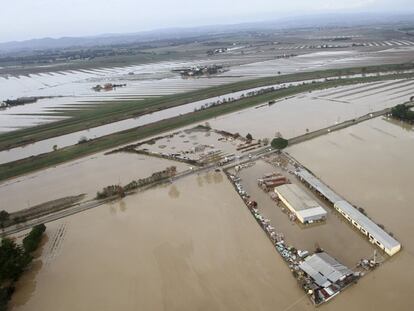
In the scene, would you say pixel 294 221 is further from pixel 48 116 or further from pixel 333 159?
pixel 48 116

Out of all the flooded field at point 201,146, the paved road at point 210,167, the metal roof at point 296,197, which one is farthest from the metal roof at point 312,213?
the flooded field at point 201,146

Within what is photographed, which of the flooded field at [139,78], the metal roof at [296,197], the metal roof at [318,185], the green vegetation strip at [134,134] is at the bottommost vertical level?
the metal roof at [318,185]

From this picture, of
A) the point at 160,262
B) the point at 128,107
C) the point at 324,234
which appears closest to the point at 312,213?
the point at 324,234

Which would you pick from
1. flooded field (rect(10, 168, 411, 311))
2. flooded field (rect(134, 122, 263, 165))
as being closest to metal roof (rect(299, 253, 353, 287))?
flooded field (rect(10, 168, 411, 311))

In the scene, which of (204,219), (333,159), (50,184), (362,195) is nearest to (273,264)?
(204,219)

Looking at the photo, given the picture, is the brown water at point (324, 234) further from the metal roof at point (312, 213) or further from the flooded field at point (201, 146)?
the flooded field at point (201, 146)

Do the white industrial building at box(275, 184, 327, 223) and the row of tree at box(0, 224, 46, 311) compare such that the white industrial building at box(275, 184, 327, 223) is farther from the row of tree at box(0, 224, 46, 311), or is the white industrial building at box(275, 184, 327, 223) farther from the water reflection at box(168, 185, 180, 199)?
the row of tree at box(0, 224, 46, 311)
